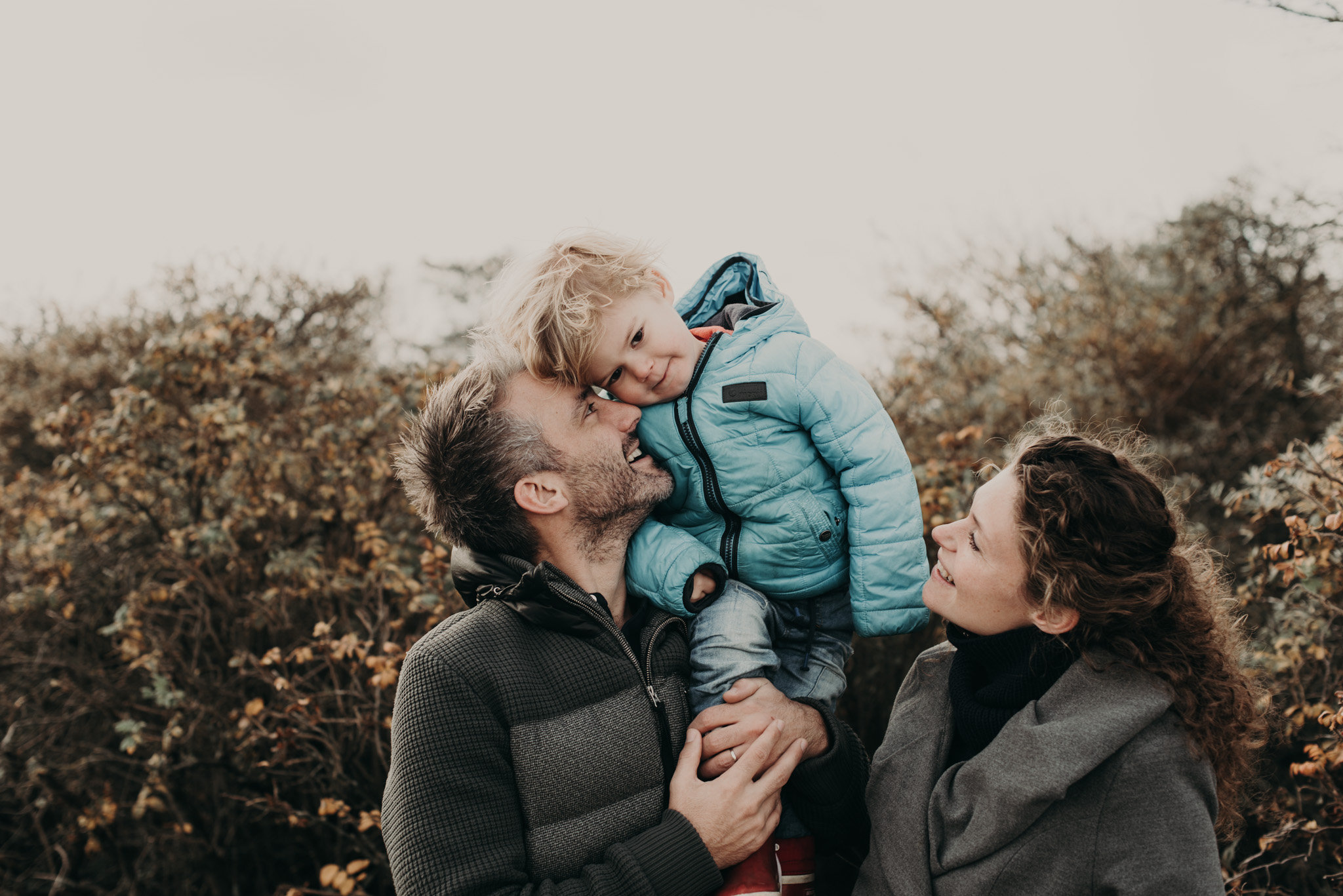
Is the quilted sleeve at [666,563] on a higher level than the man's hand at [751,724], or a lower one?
higher

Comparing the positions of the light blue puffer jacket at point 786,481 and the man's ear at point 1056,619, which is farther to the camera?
the light blue puffer jacket at point 786,481

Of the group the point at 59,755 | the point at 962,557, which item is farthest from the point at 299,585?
the point at 962,557

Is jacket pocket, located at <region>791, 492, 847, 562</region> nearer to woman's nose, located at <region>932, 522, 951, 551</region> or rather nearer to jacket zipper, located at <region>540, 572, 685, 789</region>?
woman's nose, located at <region>932, 522, 951, 551</region>

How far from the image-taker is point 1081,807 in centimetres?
167

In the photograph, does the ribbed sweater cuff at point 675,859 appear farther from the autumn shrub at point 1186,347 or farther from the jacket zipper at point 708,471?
the autumn shrub at point 1186,347

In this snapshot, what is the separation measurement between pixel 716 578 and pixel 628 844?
0.70m

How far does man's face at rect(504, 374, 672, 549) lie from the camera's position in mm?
2197

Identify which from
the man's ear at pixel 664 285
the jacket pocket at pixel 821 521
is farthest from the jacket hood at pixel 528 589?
the man's ear at pixel 664 285

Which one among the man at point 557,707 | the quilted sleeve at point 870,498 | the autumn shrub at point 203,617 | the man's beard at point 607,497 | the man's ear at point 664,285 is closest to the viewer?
the man at point 557,707

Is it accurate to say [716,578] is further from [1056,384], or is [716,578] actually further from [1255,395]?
Answer: [1255,395]

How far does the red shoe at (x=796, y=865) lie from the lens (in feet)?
6.77

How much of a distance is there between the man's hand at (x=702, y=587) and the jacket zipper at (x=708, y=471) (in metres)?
0.07

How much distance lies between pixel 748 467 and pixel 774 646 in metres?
0.55

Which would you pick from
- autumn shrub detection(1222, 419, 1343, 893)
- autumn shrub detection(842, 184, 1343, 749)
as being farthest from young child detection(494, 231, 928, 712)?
autumn shrub detection(842, 184, 1343, 749)
